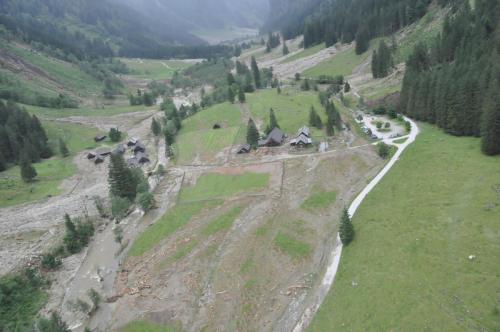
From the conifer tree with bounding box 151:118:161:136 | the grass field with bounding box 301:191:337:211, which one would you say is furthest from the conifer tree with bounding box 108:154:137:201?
the conifer tree with bounding box 151:118:161:136

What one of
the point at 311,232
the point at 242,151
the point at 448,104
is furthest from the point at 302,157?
the point at 448,104

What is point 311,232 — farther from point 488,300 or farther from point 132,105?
point 132,105

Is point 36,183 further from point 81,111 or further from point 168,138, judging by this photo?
point 81,111

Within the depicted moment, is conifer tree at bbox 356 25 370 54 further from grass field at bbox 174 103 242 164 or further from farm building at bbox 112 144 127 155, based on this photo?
farm building at bbox 112 144 127 155

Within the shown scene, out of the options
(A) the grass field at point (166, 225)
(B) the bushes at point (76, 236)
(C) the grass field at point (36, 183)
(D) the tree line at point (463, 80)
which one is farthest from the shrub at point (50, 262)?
(D) the tree line at point (463, 80)

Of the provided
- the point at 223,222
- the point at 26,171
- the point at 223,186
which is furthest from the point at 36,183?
the point at 223,222

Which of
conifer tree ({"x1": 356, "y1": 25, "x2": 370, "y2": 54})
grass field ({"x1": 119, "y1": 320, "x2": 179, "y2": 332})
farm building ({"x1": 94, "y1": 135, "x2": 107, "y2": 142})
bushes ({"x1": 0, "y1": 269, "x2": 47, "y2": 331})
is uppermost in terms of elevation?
conifer tree ({"x1": 356, "y1": 25, "x2": 370, "y2": 54})

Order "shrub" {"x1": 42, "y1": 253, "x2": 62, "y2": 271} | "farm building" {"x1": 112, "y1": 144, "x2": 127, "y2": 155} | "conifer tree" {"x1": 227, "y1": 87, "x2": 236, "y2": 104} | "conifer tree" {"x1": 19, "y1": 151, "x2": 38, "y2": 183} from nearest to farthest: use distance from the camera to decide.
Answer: "shrub" {"x1": 42, "y1": 253, "x2": 62, "y2": 271} < "conifer tree" {"x1": 19, "y1": 151, "x2": 38, "y2": 183} < "farm building" {"x1": 112, "y1": 144, "x2": 127, "y2": 155} < "conifer tree" {"x1": 227, "y1": 87, "x2": 236, "y2": 104}

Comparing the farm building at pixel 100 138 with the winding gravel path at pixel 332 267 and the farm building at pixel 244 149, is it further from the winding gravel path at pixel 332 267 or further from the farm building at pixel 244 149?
the winding gravel path at pixel 332 267
